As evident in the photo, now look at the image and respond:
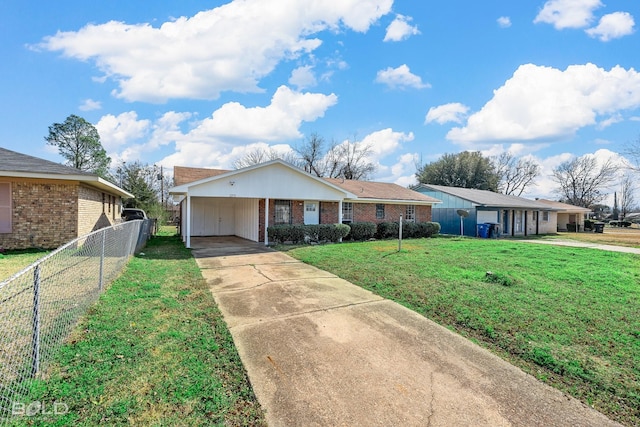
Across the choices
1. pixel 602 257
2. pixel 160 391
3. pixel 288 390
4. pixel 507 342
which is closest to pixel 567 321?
pixel 507 342

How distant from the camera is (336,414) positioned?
261cm

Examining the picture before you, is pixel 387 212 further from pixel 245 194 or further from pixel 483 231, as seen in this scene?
pixel 245 194

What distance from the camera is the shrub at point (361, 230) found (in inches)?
663

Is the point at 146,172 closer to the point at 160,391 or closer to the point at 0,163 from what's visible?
the point at 0,163

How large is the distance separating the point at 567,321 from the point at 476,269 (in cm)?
376

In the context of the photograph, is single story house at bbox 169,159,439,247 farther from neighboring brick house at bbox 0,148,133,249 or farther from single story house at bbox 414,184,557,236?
neighboring brick house at bbox 0,148,133,249

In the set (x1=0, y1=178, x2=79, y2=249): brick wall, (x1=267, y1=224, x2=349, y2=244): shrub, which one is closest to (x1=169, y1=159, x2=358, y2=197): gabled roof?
(x1=267, y1=224, x2=349, y2=244): shrub

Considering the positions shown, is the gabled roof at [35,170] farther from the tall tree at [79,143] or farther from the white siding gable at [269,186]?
the tall tree at [79,143]

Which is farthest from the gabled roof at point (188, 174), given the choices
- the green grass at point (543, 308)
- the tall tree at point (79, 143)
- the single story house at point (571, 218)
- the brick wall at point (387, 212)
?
the single story house at point (571, 218)

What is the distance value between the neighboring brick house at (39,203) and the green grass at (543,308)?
7.92 metres

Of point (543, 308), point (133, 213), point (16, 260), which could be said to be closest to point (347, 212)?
point (543, 308)

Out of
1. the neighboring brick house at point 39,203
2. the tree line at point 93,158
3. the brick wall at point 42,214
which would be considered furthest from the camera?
the tree line at point 93,158

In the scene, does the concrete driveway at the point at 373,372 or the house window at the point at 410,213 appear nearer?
the concrete driveway at the point at 373,372

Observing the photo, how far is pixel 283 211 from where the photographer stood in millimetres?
15641
